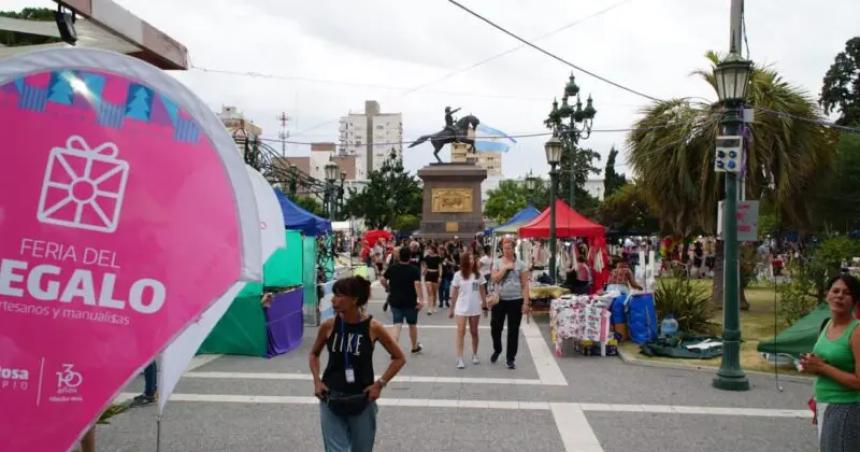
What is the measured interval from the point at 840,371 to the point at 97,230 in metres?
3.66

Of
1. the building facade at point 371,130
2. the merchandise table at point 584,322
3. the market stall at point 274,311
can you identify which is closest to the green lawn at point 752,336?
the merchandise table at point 584,322

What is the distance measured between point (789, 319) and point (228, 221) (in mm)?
11281

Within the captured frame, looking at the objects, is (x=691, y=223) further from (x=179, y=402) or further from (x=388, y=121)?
(x=388, y=121)

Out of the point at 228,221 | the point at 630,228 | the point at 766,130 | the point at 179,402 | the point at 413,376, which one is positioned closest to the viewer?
the point at 228,221

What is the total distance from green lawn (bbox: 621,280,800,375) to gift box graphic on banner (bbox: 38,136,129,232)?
31.2 ft

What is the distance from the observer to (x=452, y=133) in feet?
116

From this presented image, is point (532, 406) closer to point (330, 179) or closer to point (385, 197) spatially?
point (330, 179)

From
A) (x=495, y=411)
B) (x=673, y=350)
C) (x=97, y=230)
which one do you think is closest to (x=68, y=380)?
(x=97, y=230)

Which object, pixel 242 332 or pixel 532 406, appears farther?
pixel 242 332

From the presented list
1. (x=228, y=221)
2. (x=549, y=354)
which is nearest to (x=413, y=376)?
(x=549, y=354)

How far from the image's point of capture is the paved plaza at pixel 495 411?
20.2 feet

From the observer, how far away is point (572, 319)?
10766 millimetres

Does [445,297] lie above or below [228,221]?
below

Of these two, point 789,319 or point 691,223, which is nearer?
point 789,319
